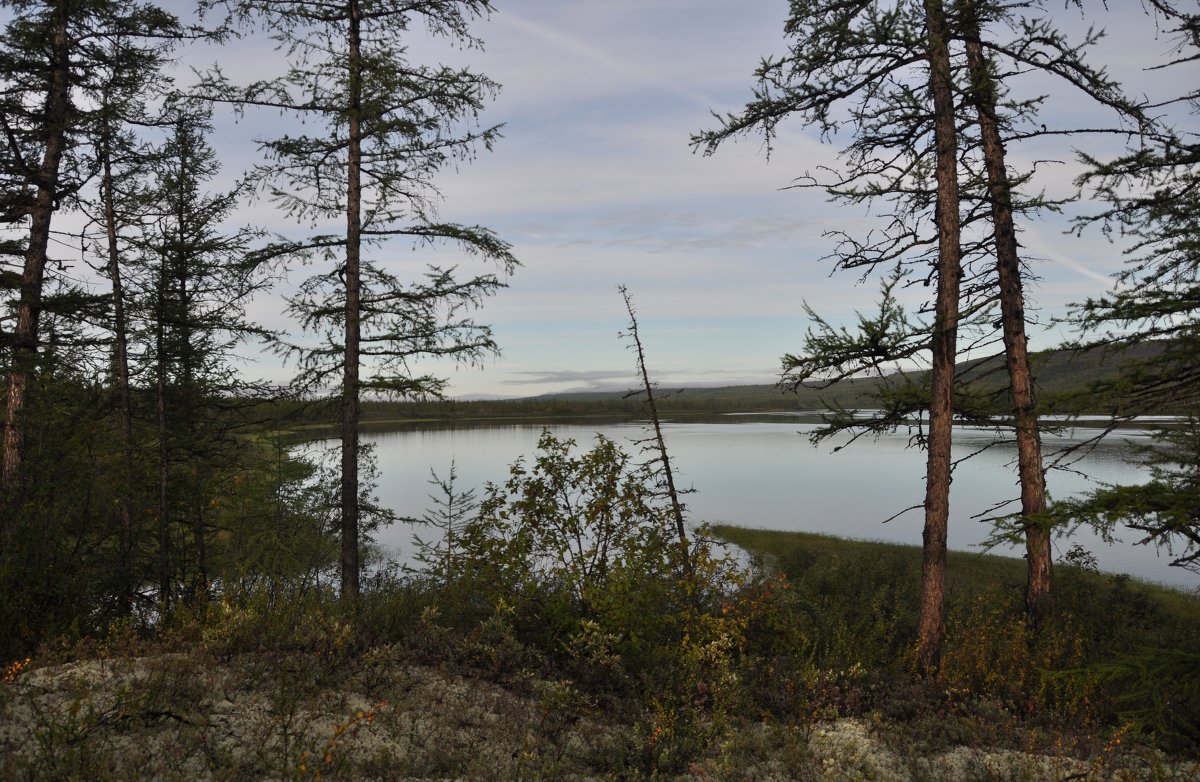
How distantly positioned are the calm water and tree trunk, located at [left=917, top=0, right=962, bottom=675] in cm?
893

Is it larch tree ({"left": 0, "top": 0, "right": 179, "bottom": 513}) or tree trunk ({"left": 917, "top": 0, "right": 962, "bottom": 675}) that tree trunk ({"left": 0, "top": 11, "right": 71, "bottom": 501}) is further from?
tree trunk ({"left": 917, "top": 0, "right": 962, "bottom": 675})

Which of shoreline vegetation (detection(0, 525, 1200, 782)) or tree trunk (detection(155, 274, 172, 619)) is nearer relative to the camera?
shoreline vegetation (detection(0, 525, 1200, 782))

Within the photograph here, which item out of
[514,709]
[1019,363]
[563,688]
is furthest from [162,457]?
[1019,363]

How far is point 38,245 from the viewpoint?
12.7m

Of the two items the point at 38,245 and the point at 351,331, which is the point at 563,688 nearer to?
the point at 351,331

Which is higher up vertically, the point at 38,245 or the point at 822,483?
the point at 38,245

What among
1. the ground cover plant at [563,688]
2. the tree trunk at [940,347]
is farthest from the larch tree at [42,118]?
the tree trunk at [940,347]

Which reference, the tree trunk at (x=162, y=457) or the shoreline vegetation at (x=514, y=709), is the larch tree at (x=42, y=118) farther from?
the shoreline vegetation at (x=514, y=709)

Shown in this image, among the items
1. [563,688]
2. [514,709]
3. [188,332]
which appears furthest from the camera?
[188,332]

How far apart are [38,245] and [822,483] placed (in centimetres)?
5989

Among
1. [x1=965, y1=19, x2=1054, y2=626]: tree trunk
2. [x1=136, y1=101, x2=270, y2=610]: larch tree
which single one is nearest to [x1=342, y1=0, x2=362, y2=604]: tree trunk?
[x1=136, y1=101, x2=270, y2=610]: larch tree

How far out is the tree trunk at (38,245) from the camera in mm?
11797

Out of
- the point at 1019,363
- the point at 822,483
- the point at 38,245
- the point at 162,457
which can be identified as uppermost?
the point at 38,245

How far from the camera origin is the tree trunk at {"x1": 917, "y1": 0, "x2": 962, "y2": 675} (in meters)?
9.63
